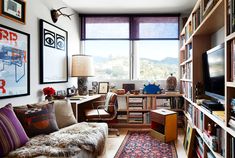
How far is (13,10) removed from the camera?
8.17 ft

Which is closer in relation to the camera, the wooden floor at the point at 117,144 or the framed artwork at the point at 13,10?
the framed artwork at the point at 13,10

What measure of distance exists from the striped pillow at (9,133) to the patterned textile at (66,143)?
0.06m

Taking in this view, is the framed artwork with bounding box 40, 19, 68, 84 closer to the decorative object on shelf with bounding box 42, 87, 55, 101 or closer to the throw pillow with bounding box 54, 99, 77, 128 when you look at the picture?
the decorative object on shelf with bounding box 42, 87, 55, 101

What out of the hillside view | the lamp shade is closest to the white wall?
the lamp shade

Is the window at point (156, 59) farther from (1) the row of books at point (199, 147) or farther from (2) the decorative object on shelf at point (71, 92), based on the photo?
(1) the row of books at point (199, 147)

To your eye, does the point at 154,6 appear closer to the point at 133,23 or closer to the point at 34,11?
the point at 133,23

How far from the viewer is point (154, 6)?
4215mm

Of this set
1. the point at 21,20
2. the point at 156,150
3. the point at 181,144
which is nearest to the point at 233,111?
the point at 156,150

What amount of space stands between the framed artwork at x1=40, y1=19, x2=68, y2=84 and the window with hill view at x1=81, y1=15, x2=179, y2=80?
3.36ft

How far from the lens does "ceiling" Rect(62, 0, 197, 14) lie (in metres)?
3.97

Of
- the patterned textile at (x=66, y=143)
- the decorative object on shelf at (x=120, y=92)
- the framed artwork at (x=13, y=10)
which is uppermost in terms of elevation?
the framed artwork at (x=13, y=10)

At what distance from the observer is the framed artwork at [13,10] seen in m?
2.34

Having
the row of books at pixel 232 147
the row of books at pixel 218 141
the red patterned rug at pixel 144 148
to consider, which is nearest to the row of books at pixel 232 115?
the row of books at pixel 232 147

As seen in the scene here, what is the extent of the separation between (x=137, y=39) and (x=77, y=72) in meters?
1.61
